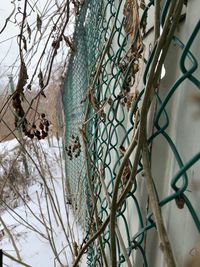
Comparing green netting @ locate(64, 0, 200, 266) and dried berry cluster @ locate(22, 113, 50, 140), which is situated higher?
dried berry cluster @ locate(22, 113, 50, 140)

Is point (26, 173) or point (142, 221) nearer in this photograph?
point (142, 221)

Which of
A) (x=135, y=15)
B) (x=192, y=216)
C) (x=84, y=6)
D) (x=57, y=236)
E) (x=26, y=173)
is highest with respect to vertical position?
(x=26, y=173)

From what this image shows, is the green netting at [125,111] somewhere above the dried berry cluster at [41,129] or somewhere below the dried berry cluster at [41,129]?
below

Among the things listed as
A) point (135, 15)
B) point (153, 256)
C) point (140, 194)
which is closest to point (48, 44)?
point (135, 15)

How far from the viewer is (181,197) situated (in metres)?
0.52

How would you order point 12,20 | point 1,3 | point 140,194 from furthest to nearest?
point 1,3 → point 12,20 → point 140,194

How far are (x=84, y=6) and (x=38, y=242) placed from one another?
7.78 ft

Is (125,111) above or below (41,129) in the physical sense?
below

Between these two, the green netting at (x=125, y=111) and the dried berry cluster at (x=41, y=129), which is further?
the dried berry cluster at (x=41, y=129)

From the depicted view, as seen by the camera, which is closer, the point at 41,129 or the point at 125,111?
the point at 125,111

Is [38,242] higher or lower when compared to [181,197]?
higher

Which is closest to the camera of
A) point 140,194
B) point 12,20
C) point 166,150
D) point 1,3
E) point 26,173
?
point 166,150

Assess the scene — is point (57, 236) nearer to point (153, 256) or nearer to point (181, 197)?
point (153, 256)

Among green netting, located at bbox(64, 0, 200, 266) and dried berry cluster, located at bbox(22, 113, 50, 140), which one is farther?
dried berry cluster, located at bbox(22, 113, 50, 140)
